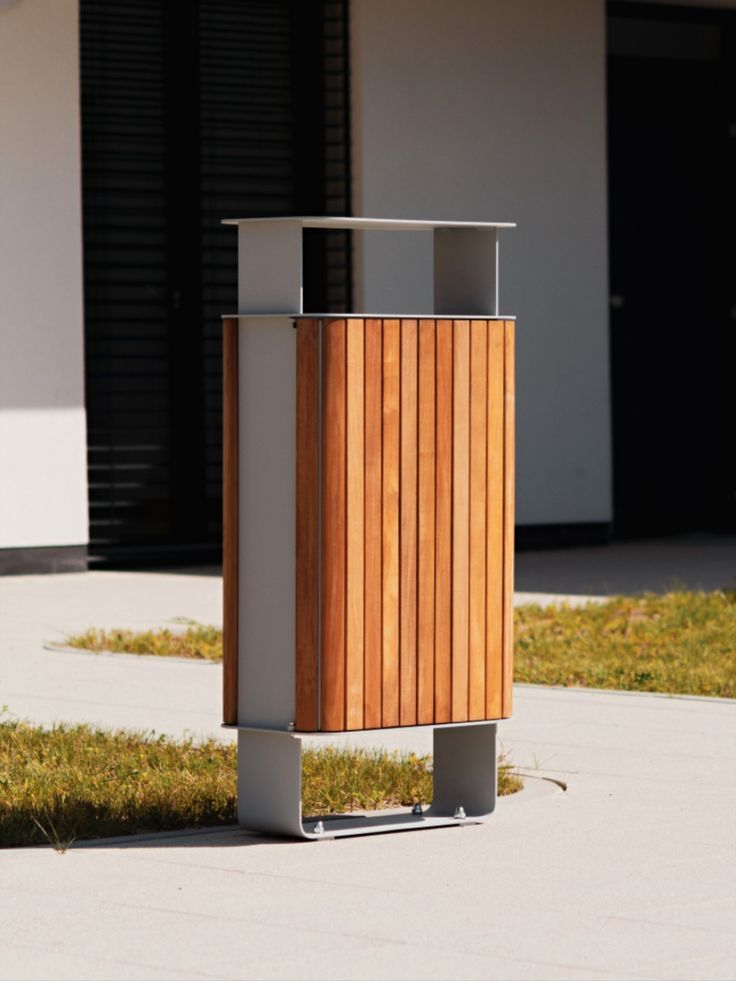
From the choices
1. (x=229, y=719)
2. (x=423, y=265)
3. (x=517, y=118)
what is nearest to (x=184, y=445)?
(x=423, y=265)

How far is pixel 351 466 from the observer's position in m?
5.54

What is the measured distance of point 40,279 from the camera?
13.4 m

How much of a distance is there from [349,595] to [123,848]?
0.93m

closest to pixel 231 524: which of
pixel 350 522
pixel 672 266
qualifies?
pixel 350 522

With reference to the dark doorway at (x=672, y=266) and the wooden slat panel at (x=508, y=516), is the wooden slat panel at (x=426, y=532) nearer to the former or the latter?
the wooden slat panel at (x=508, y=516)

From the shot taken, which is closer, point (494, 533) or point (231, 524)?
point (231, 524)

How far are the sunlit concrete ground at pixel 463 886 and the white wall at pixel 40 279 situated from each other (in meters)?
5.75

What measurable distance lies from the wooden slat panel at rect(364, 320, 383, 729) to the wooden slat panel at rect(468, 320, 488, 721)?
0.31 m

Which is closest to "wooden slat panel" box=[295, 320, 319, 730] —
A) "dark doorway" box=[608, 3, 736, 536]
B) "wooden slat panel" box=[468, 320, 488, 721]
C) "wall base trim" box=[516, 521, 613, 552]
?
"wooden slat panel" box=[468, 320, 488, 721]

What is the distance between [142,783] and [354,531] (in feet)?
4.17

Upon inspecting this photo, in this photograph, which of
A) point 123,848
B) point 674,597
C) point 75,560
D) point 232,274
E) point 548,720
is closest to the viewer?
point 123,848

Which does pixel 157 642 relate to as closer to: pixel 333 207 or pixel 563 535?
pixel 333 207

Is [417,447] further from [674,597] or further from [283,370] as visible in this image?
[674,597]

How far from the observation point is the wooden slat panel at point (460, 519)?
5.71 meters
